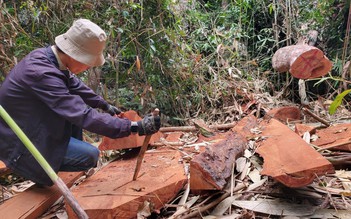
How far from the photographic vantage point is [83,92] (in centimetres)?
273

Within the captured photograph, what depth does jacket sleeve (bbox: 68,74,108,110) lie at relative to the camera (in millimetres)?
2643

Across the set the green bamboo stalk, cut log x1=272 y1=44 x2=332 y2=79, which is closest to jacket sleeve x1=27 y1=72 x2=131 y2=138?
the green bamboo stalk

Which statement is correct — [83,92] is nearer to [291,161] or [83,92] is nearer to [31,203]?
[31,203]

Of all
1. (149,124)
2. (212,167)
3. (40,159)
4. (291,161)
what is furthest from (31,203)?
(291,161)

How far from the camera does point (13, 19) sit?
322 cm

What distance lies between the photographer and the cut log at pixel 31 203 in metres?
1.95

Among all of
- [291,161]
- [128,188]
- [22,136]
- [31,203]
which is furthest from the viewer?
[31,203]

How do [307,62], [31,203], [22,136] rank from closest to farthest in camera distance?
[22,136]
[31,203]
[307,62]

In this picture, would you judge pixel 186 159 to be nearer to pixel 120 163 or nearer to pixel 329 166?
pixel 120 163

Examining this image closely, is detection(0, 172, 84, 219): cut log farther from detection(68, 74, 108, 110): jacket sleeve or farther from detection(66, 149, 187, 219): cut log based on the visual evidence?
detection(68, 74, 108, 110): jacket sleeve

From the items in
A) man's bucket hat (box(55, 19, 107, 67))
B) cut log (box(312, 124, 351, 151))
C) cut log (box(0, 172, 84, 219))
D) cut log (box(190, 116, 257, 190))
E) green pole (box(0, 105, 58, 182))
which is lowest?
cut log (box(0, 172, 84, 219))

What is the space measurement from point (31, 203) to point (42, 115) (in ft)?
1.82

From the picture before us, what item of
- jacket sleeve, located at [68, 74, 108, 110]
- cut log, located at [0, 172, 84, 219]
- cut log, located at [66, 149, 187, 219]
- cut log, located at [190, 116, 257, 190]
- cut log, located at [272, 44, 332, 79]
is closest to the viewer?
cut log, located at [190, 116, 257, 190]

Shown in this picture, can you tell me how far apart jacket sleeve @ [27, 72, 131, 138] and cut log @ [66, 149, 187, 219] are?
337mm
